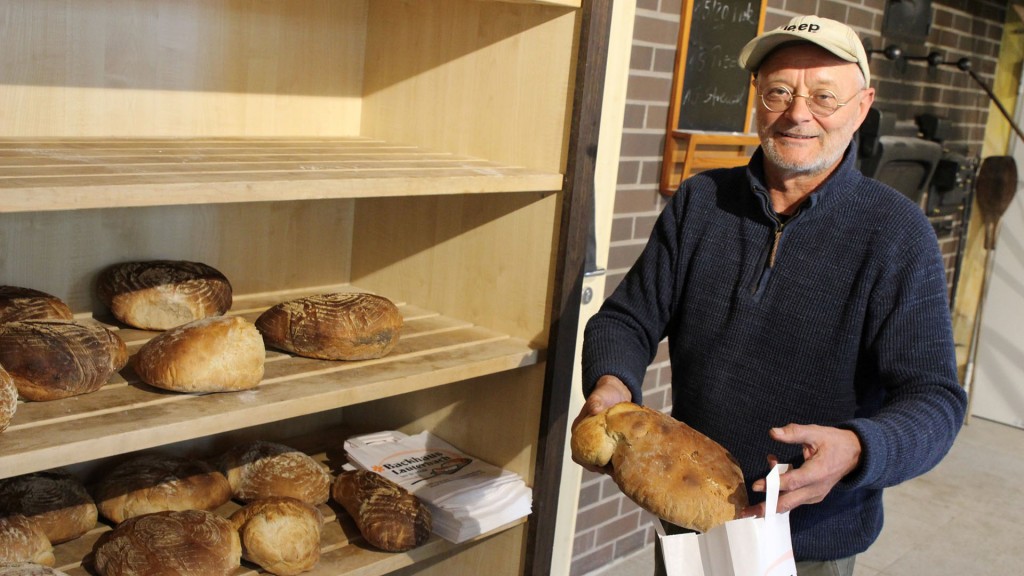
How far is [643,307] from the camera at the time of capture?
1817 millimetres

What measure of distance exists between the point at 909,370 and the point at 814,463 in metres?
0.28

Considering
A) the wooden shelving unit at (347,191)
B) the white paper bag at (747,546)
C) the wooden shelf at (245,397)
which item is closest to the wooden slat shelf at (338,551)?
the wooden shelving unit at (347,191)

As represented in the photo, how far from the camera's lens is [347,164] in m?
1.73

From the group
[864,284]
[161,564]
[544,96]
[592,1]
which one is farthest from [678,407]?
[161,564]

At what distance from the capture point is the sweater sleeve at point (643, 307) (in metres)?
1.76

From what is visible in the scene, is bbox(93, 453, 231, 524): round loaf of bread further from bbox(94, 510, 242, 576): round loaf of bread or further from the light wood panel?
the light wood panel

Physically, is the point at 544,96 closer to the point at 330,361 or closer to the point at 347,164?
the point at 347,164

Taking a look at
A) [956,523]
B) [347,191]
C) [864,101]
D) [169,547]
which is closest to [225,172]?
[347,191]

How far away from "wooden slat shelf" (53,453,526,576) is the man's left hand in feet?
2.54

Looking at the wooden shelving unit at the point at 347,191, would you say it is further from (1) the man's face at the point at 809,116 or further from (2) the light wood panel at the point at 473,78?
(1) the man's face at the point at 809,116

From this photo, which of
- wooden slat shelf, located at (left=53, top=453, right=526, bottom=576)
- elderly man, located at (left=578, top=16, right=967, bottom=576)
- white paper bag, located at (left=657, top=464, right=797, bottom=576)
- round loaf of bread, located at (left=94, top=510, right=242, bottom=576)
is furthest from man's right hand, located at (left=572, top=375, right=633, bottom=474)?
round loaf of bread, located at (left=94, top=510, right=242, bottom=576)

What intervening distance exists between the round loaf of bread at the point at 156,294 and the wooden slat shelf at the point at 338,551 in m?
0.37

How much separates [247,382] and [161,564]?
321 mm

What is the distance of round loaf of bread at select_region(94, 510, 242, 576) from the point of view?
5.18 feet
